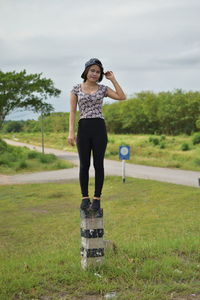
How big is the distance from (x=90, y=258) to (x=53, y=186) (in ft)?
36.3

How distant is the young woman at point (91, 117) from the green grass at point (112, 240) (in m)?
0.77

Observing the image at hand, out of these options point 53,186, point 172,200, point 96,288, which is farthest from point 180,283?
point 53,186

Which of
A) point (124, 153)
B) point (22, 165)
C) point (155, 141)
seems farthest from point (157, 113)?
point (124, 153)

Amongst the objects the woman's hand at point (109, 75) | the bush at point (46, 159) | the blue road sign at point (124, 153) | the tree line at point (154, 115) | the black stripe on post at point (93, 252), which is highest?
the tree line at point (154, 115)

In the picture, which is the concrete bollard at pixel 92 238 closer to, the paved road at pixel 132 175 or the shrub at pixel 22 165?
the paved road at pixel 132 175

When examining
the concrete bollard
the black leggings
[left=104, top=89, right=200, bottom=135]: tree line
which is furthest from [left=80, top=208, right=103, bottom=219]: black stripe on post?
[left=104, top=89, right=200, bottom=135]: tree line

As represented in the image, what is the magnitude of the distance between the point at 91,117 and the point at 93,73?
1.51 feet

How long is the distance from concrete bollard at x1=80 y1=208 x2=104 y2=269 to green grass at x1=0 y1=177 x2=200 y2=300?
0.36 ft

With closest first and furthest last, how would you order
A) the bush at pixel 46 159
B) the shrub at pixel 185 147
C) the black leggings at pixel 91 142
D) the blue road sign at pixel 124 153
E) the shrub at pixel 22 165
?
the black leggings at pixel 91 142, the blue road sign at pixel 124 153, the shrub at pixel 22 165, the bush at pixel 46 159, the shrub at pixel 185 147

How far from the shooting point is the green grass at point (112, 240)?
153 inches

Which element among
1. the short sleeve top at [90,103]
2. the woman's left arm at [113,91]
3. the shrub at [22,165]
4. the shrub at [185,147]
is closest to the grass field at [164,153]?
the shrub at [185,147]

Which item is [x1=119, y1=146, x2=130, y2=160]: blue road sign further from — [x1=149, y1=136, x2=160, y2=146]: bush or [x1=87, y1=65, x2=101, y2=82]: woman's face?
[x1=149, y1=136, x2=160, y2=146]: bush

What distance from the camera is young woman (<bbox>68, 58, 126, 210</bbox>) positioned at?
4301mm

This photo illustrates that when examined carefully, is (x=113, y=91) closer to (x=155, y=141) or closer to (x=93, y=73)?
(x=93, y=73)
